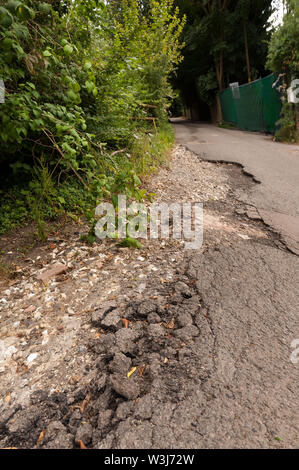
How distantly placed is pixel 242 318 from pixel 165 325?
456 mm

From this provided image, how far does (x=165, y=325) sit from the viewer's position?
1519 millimetres

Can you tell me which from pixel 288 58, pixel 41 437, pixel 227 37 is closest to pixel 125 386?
pixel 41 437

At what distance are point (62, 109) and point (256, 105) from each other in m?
10.8

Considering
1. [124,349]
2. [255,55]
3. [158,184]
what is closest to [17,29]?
[124,349]

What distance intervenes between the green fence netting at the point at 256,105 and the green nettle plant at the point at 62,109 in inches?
255

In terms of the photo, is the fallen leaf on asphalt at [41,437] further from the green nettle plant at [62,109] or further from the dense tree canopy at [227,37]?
the dense tree canopy at [227,37]

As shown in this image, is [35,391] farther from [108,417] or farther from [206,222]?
[206,222]

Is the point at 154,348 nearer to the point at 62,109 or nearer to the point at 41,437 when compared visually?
the point at 41,437

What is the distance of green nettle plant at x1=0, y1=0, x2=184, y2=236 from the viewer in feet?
5.82

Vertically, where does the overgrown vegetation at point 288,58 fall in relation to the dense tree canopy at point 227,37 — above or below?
below

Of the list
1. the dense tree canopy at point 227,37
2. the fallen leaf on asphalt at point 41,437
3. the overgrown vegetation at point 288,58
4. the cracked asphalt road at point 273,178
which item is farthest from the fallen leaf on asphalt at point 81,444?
the dense tree canopy at point 227,37

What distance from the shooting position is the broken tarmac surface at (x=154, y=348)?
1027mm

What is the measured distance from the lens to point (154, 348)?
137 centimetres

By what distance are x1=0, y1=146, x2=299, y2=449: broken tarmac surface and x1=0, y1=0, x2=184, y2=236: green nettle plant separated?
640 millimetres
